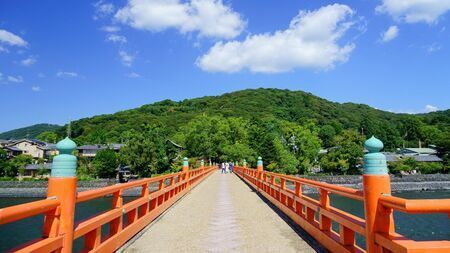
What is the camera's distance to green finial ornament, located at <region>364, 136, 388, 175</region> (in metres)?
3.82

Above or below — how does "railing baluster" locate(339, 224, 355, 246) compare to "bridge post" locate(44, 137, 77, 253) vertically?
Answer: below

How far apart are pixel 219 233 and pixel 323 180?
179ft

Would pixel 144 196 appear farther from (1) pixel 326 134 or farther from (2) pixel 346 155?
(1) pixel 326 134

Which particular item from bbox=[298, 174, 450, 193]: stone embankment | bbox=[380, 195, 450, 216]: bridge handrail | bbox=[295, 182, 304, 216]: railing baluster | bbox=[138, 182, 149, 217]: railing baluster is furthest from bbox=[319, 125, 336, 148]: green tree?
bbox=[380, 195, 450, 216]: bridge handrail

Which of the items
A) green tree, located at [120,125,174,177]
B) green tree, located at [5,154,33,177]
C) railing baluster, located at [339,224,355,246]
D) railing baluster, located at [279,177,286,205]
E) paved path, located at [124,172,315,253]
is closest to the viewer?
railing baluster, located at [339,224,355,246]

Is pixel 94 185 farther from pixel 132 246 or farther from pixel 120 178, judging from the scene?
pixel 132 246

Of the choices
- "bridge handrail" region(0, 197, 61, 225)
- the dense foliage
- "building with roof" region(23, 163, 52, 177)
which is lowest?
"building with roof" region(23, 163, 52, 177)

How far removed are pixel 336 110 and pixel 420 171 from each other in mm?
70858

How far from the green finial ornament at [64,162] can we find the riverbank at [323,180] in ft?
178

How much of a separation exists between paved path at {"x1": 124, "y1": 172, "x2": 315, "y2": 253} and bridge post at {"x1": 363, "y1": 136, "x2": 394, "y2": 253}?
2.17m

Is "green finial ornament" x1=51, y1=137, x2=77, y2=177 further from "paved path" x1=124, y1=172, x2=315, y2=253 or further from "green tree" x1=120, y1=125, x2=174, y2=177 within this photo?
"green tree" x1=120, y1=125, x2=174, y2=177

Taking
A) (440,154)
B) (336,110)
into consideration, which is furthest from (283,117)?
(440,154)

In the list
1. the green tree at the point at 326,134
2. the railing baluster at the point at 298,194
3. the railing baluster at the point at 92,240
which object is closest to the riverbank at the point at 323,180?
the green tree at the point at 326,134

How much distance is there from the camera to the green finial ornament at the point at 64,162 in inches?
149
